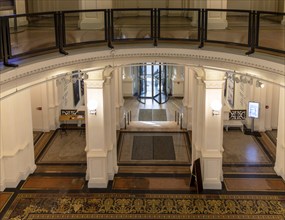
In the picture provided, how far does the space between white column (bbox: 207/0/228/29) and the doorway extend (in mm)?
10084

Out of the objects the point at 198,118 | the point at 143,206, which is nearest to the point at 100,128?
the point at 143,206

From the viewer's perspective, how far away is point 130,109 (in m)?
19.7

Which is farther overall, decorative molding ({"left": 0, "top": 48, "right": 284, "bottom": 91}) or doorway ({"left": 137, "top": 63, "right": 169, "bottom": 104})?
doorway ({"left": 137, "top": 63, "right": 169, "bottom": 104})

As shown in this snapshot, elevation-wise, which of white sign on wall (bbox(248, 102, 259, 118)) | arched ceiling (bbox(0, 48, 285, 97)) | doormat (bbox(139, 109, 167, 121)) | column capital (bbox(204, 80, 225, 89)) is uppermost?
arched ceiling (bbox(0, 48, 285, 97))

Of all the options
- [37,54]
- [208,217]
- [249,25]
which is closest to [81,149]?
[208,217]

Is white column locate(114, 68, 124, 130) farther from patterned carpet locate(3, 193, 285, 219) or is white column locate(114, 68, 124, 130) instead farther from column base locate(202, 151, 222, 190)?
column base locate(202, 151, 222, 190)

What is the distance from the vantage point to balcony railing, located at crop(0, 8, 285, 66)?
26.7 feet

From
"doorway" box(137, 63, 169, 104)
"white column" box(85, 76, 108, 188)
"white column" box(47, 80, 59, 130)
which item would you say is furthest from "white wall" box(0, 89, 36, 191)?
"doorway" box(137, 63, 169, 104)

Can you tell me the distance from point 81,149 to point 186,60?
20.5 ft

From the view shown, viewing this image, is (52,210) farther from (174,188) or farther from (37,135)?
(37,135)

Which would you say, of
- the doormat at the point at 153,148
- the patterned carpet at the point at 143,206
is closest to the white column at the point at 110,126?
the patterned carpet at the point at 143,206

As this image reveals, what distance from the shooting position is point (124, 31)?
1016 centimetres

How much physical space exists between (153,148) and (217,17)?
17.5 ft

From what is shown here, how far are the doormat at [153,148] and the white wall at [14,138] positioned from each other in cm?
345
